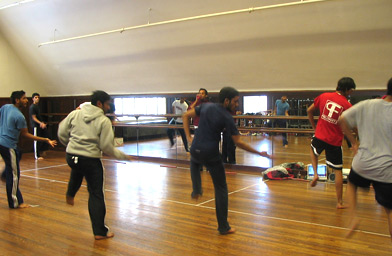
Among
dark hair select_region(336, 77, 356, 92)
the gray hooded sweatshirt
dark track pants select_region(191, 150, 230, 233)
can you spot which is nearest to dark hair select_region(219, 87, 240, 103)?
dark track pants select_region(191, 150, 230, 233)

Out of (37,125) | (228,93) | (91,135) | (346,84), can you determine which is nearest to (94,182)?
(91,135)

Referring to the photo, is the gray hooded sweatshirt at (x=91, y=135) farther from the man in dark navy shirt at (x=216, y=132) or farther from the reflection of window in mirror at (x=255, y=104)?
the reflection of window in mirror at (x=255, y=104)

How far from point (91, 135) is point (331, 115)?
263cm

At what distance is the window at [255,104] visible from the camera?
26.8ft

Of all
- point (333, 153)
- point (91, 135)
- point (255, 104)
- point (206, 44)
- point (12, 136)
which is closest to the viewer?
point (91, 135)

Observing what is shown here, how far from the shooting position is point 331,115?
14.6 feet

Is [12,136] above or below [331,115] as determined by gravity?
below

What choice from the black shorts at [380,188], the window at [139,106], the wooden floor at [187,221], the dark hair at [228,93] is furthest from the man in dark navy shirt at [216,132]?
the window at [139,106]

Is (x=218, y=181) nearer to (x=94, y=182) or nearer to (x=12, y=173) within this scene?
(x=94, y=182)

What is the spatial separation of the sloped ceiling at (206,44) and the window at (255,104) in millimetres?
746

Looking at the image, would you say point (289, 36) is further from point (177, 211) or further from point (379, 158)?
point (379, 158)

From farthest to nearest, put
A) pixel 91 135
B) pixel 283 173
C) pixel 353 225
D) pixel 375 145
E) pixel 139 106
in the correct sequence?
pixel 139 106 → pixel 283 173 → pixel 91 135 → pixel 353 225 → pixel 375 145

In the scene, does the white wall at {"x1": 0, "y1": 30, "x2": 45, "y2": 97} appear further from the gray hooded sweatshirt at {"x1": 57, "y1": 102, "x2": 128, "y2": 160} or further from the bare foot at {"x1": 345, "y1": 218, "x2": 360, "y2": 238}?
the bare foot at {"x1": 345, "y1": 218, "x2": 360, "y2": 238}

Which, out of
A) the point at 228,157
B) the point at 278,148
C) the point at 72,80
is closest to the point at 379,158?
the point at 228,157
